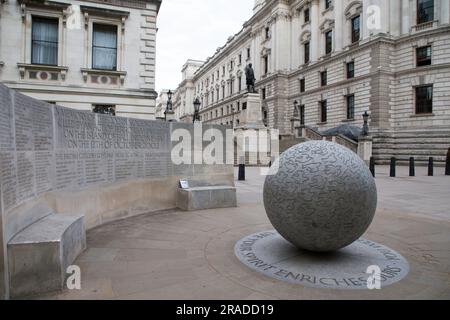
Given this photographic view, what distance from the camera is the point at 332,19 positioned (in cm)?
4056

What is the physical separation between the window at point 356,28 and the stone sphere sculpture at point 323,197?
3857 cm

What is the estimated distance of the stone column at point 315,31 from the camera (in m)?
43.5

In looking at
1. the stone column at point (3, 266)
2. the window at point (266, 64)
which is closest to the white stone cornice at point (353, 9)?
the window at point (266, 64)

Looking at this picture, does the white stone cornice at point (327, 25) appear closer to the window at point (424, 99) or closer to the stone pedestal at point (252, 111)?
the window at point (424, 99)

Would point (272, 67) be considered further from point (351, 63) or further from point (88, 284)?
point (88, 284)

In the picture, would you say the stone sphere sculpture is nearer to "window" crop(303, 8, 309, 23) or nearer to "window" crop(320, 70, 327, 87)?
"window" crop(320, 70, 327, 87)

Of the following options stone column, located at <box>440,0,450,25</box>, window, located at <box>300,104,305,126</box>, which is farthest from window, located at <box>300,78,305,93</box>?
stone column, located at <box>440,0,450,25</box>

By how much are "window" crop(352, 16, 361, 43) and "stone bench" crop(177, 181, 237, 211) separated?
35958 millimetres

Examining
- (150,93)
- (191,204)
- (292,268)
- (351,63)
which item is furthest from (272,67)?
(292,268)

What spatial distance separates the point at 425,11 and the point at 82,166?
36792mm

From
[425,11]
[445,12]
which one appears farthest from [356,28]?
[445,12]

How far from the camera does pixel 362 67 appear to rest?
35125 millimetres

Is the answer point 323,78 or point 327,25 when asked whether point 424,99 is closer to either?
point 323,78
